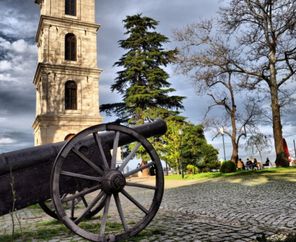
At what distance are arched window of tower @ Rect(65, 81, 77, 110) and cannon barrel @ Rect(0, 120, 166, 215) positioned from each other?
2973 cm

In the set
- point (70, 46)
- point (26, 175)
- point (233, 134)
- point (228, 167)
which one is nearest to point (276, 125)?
point (228, 167)

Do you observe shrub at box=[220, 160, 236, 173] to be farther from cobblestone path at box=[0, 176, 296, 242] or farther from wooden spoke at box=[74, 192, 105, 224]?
wooden spoke at box=[74, 192, 105, 224]

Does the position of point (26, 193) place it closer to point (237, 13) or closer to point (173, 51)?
point (237, 13)

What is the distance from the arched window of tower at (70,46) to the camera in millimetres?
35438

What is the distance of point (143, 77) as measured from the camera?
121ft

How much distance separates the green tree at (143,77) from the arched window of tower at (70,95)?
342cm

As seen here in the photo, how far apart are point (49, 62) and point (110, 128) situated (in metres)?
30.8

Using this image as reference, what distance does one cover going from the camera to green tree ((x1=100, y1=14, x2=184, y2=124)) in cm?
3428

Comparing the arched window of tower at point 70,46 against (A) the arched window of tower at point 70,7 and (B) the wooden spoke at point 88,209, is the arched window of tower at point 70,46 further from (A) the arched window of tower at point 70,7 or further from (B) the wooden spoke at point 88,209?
(B) the wooden spoke at point 88,209

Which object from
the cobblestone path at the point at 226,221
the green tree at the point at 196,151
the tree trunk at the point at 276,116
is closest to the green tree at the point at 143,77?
the green tree at the point at 196,151

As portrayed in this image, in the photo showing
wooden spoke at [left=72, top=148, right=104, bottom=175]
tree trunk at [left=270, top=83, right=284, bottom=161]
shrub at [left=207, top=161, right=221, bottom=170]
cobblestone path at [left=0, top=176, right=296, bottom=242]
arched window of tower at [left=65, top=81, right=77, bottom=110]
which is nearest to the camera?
wooden spoke at [left=72, top=148, right=104, bottom=175]

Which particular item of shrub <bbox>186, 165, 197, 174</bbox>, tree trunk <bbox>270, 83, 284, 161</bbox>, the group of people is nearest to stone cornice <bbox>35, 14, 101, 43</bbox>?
shrub <bbox>186, 165, 197, 174</bbox>

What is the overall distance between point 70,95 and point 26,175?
30.5m

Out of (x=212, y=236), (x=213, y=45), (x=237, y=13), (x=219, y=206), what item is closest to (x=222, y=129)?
(x=213, y=45)
